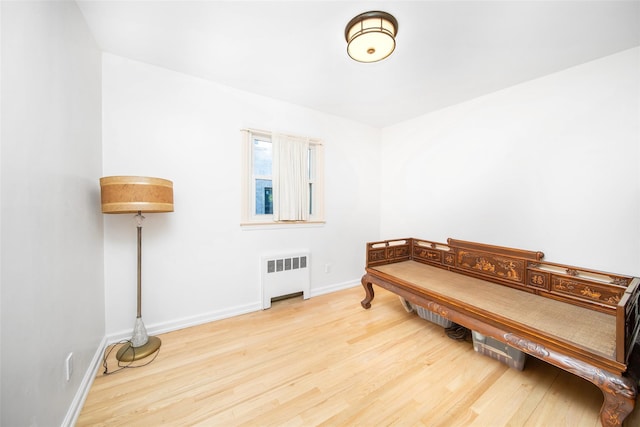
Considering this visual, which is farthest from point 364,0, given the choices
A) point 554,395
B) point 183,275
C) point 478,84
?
point 554,395

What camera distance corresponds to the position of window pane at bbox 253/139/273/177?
2559 millimetres

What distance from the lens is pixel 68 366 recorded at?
119 cm

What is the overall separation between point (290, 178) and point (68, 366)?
84.4 inches

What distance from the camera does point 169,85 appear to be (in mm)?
2043

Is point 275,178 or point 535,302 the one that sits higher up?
point 275,178

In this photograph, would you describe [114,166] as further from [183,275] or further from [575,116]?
[575,116]

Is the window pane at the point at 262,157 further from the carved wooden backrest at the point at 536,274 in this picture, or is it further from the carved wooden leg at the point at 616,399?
the carved wooden leg at the point at 616,399

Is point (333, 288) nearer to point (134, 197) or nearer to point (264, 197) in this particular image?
point (264, 197)

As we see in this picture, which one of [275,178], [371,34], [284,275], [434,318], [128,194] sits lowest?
[434,318]

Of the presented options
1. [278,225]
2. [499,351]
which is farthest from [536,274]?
[278,225]

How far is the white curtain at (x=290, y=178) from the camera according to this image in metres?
2.56

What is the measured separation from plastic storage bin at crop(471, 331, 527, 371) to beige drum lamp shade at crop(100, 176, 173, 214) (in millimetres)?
2651

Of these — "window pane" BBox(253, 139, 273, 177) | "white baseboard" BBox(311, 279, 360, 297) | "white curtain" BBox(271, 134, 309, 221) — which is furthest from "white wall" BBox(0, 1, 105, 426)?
"white baseboard" BBox(311, 279, 360, 297)

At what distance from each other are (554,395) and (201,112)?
11.5 ft
